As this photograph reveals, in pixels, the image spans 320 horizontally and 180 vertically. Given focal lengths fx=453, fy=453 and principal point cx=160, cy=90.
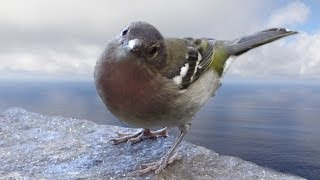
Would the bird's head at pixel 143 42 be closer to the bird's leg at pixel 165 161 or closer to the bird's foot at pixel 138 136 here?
the bird's leg at pixel 165 161

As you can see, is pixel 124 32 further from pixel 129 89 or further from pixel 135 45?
pixel 129 89

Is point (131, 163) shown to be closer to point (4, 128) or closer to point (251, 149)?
point (4, 128)

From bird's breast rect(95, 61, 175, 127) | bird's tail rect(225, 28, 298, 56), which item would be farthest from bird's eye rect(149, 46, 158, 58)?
bird's tail rect(225, 28, 298, 56)

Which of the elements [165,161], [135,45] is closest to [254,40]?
[165,161]

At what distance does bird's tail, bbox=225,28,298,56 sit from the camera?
7.51 m

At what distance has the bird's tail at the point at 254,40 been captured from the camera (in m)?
7.51

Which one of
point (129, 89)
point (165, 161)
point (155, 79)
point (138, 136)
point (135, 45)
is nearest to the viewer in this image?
point (135, 45)

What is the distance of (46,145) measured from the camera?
7.36m

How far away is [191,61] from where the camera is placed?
249 inches

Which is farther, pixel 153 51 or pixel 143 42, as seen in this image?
pixel 153 51

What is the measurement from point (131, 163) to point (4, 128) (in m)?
3.37

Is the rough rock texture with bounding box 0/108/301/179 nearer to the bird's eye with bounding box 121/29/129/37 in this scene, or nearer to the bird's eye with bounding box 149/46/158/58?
the bird's eye with bounding box 149/46/158/58

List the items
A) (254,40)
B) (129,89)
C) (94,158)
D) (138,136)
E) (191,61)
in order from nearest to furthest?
(129,89)
(191,61)
(94,158)
(138,136)
(254,40)

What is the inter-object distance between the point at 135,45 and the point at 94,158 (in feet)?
8.27
